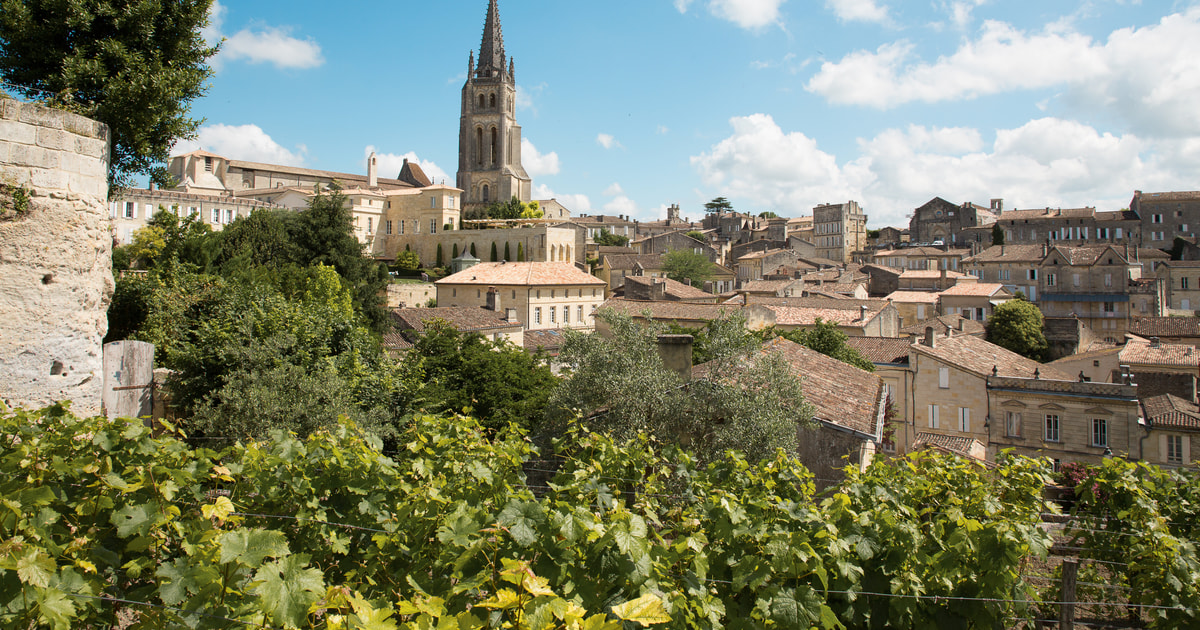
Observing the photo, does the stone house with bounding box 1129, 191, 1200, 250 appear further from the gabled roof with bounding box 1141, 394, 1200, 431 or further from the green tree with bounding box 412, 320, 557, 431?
the green tree with bounding box 412, 320, 557, 431

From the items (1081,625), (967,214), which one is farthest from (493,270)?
(967,214)

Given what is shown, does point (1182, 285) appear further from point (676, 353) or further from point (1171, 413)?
point (676, 353)

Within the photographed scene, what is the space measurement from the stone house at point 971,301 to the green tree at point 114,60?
5241 centimetres

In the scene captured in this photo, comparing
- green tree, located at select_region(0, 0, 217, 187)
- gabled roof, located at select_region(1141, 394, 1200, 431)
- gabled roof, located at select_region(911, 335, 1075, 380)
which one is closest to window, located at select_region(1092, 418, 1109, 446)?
gabled roof, located at select_region(1141, 394, 1200, 431)

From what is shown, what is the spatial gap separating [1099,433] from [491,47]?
295 ft

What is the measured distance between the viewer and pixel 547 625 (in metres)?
3.21

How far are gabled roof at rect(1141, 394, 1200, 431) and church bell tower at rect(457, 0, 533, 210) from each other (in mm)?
76028

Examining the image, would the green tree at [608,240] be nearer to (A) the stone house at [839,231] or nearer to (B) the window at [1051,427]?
(A) the stone house at [839,231]

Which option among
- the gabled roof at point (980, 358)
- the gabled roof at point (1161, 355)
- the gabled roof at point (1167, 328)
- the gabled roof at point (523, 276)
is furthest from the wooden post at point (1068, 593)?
the gabled roof at point (1167, 328)

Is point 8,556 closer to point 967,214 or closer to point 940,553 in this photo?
point 940,553

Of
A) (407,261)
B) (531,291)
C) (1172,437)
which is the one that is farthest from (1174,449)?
(407,261)

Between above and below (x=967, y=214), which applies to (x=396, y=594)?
below

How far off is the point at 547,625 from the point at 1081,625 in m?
5.14

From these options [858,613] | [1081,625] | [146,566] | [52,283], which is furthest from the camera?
[52,283]
